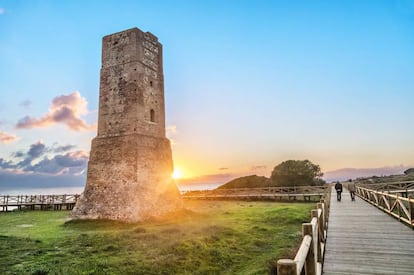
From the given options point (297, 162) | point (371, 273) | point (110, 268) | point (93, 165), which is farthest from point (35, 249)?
point (297, 162)

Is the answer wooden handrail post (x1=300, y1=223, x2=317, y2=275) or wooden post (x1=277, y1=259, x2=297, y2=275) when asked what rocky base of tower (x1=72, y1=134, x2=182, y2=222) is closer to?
wooden handrail post (x1=300, y1=223, x2=317, y2=275)

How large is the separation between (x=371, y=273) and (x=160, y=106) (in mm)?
17147

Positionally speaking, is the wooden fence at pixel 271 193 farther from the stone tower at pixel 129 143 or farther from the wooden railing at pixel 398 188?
the stone tower at pixel 129 143

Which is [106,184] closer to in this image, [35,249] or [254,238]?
[35,249]

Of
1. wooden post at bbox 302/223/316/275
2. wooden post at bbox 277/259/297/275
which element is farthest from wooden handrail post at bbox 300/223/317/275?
wooden post at bbox 277/259/297/275

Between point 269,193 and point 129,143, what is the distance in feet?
65.3

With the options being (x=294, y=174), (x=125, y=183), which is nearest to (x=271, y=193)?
(x=294, y=174)

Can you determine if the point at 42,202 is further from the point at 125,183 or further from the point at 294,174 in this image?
the point at 294,174

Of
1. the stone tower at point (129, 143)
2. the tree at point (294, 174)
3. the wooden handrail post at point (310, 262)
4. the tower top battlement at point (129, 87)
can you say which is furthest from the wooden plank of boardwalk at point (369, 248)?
the tree at point (294, 174)

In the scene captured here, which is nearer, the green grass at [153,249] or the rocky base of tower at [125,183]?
the green grass at [153,249]

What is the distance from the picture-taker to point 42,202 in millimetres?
30328

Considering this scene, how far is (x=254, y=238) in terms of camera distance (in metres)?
13.0

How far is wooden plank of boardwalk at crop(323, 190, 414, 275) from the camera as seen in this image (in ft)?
18.7

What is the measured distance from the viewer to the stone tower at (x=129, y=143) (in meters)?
17.2
